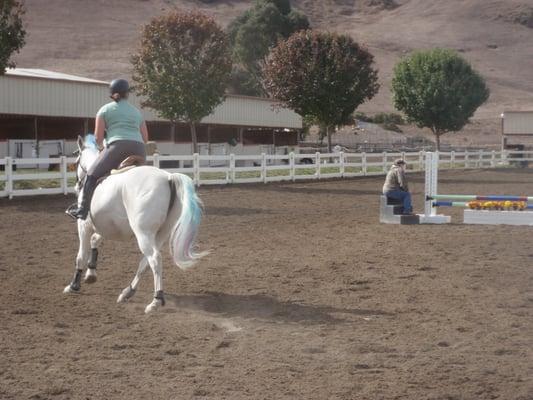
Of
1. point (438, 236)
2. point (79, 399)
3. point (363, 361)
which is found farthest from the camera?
point (438, 236)

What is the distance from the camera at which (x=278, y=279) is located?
963cm

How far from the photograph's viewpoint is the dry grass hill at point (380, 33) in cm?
12081

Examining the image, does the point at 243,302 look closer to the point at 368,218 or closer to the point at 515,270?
the point at 515,270

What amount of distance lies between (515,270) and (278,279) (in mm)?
2940

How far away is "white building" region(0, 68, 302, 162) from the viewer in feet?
117

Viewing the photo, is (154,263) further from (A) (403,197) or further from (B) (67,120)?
(B) (67,120)

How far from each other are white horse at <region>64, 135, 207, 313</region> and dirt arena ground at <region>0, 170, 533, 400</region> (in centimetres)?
43

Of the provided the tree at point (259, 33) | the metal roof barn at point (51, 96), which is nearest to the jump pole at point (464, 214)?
the metal roof barn at point (51, 96)

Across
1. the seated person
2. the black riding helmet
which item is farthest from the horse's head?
the seated person

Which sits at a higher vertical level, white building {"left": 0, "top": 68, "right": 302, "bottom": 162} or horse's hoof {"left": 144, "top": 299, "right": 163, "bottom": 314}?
white building {"left": 0, "top": 68, "right": 302, "bottom": 162}

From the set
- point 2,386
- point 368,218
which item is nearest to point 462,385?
point 2,386

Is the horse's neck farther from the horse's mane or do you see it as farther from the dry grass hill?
the dry grass hill

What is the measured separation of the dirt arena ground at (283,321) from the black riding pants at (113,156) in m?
1.32

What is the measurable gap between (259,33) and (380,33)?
74361 millimetres
